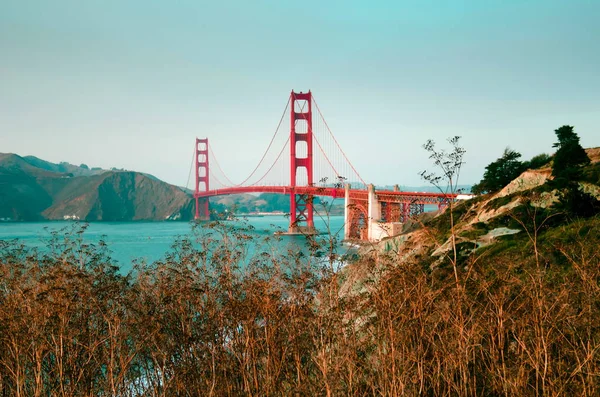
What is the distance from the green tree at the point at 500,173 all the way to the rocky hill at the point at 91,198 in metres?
107

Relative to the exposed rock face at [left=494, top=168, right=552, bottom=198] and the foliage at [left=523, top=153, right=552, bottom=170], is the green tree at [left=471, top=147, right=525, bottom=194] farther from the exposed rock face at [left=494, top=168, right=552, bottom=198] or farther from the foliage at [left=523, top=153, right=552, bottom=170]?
the exposed rock face at [left=494, top=168, right=552, bottom=198]

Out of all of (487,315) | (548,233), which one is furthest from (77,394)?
(548,233)

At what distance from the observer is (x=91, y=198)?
135125 mm

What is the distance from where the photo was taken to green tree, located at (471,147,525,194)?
27.2m

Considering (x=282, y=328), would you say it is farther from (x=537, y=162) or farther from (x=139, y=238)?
(x=139, y=238)

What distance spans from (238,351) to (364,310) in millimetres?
2059

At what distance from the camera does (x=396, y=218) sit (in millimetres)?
46188

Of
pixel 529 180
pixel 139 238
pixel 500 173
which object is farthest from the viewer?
pixel 139 238

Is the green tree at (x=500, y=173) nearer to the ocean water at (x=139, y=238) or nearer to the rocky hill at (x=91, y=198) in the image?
the ocean water at (x=139, y=238)

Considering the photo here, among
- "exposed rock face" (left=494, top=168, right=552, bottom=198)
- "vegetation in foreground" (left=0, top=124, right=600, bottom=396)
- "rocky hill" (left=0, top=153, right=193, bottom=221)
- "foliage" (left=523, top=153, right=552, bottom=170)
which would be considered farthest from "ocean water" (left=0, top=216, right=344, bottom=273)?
"rocky hill" (left=0, top=153, right=193, bottom=221)

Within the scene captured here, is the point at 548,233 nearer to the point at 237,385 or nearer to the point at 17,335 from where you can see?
the point at 237,385

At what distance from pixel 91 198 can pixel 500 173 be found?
126847mm

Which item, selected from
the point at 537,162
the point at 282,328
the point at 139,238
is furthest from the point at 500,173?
the point at 139,238

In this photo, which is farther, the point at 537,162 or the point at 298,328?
the point at 537,162
